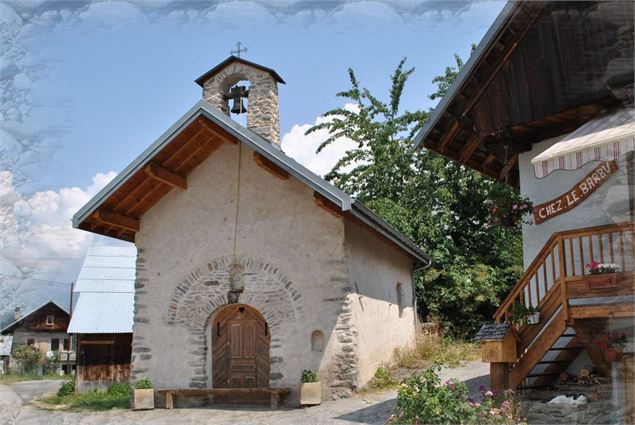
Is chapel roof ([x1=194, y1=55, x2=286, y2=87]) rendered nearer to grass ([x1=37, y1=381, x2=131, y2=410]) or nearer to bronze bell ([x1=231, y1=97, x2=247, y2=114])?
bronze bell ([x1=231, y1=97, x2=247, y2=114])

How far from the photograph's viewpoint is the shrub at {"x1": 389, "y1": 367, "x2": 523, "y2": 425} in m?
7.46

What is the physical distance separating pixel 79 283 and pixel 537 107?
17558 mm

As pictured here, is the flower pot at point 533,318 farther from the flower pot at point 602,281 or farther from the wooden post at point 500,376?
the flower pot at point 602,281

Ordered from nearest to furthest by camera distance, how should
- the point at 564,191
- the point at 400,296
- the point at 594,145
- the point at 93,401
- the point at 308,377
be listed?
the point at 594,145 → the point at 564,191 → the point at 308,377 → the point at 93,401 → the point at 400,296

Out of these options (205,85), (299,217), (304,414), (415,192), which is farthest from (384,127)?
(304,414)

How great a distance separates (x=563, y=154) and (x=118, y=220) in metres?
8.82

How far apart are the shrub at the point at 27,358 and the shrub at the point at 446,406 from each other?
31317mm

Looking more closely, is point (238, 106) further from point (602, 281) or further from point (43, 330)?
point (43, 330)

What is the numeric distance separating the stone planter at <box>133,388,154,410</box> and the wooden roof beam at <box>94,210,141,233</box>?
321 centimetres

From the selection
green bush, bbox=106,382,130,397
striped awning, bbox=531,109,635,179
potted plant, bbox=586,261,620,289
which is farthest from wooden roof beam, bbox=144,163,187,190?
potted plant, bbox=586,261,620,289

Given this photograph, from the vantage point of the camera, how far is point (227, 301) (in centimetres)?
1253

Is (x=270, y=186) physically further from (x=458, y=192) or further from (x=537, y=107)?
(x=458, y=192)

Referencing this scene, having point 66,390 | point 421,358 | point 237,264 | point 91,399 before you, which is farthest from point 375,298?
point 66,390

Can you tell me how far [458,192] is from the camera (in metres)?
23.2
